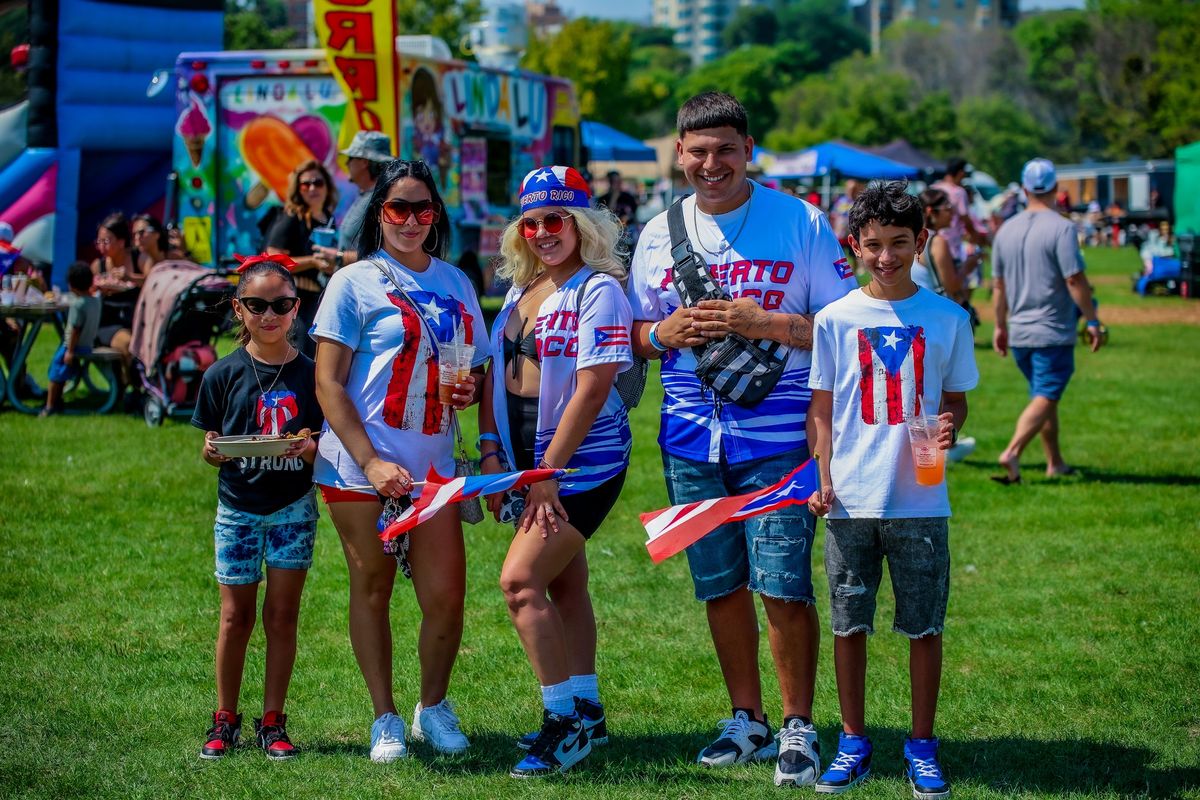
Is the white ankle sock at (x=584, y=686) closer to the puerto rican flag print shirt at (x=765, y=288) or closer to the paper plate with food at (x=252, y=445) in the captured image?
the puerto rican flag print shirt at (x=765, y=288)

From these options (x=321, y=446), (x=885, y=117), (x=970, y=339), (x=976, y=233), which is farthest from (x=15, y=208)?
(x=885, y=117)

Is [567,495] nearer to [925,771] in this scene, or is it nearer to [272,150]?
[925,771]

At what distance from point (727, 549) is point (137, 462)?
6277mm

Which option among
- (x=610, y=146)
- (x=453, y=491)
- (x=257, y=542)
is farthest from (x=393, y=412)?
(x=610, y=146)

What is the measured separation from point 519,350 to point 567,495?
19.2 inches

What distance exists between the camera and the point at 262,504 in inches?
176

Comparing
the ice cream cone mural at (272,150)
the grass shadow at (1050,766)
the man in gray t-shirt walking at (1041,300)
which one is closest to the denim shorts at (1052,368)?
the man in gray t-shirt walking at (1041,300)

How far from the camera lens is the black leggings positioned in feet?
14.3

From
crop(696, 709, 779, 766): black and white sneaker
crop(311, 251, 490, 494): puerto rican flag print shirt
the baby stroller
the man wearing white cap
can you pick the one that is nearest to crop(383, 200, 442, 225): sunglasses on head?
A: crop(311, 251, 490, 494): puerto rican flag print shirt

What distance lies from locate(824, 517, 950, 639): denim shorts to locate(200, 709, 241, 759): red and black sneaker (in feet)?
6.54

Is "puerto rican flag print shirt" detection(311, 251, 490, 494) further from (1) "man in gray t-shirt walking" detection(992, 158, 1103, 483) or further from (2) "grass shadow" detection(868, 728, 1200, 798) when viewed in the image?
(1) "man in gray t-shirt walking" detection(992, 158, 1103, 483)

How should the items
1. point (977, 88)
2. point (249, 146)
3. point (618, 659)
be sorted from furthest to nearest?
point (977, 88) < point (249, 146) < point (618, 659)

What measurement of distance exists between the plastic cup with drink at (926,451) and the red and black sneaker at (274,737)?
7.19 feet

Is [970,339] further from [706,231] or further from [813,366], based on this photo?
[706,231]
